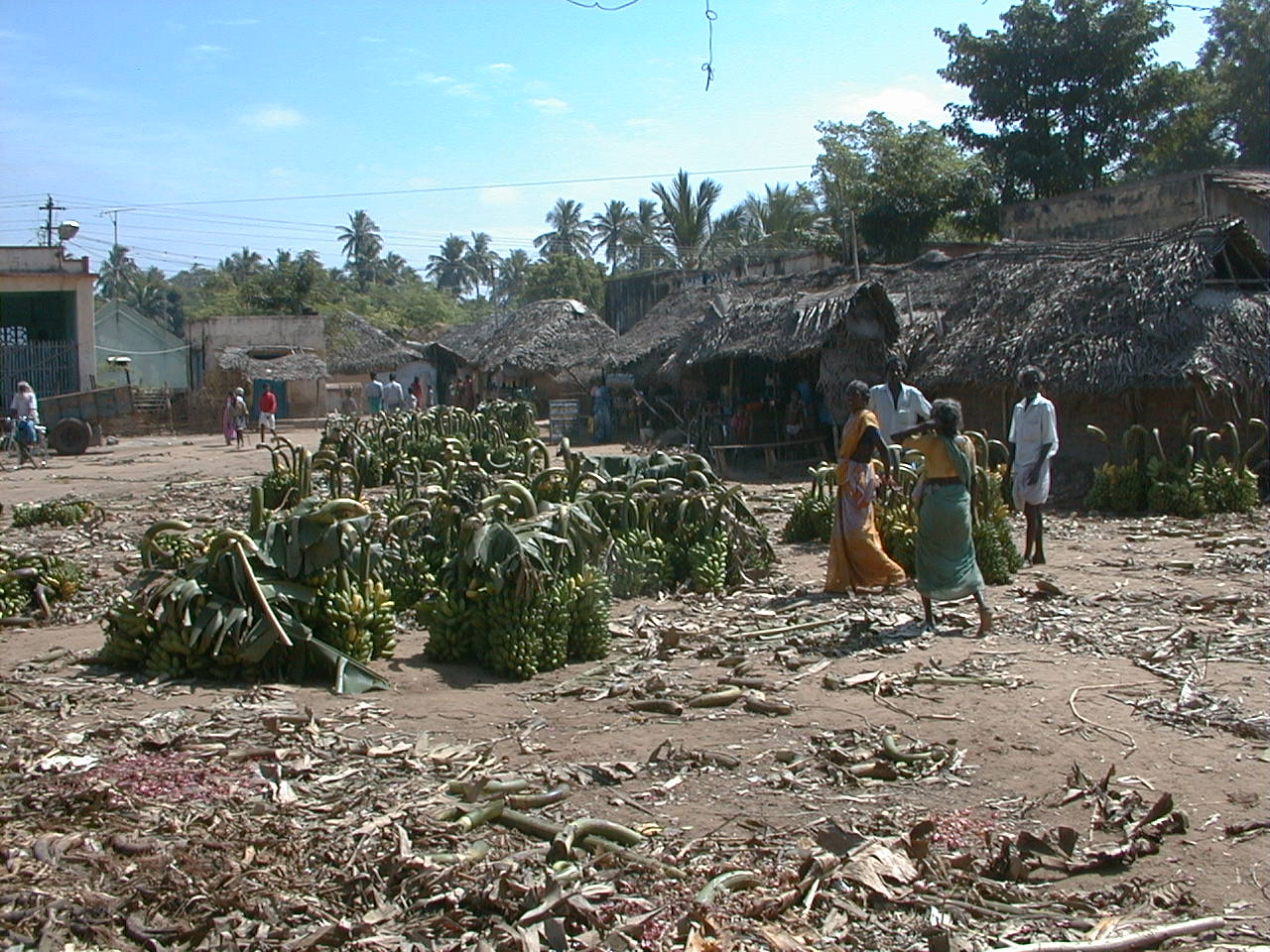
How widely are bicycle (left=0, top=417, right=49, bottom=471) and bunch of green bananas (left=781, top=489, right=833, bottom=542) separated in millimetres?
16994

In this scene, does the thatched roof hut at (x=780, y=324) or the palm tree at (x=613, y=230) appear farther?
the palm tree at (x=613, y=230)

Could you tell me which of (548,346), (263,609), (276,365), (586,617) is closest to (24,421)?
(548,346)

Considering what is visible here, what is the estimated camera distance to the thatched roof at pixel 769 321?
63.0 ft

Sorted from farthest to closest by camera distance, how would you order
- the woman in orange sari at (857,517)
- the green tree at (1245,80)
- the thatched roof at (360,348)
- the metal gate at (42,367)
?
the thatched roof at (360,348) < the metal gate at (42,367) < the green tree at (1245,80) < the woman in orange sari at (857,517)

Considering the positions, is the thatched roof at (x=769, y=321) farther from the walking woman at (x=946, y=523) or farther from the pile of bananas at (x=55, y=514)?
the walking woman at (x=946, y=523)

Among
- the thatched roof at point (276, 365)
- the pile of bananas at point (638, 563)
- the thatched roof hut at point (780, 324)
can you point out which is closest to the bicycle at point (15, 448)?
the thatched roof at point (276, 365)

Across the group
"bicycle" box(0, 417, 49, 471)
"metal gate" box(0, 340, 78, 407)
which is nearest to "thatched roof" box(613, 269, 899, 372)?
"bicycle" box(0, 417, 49, 471)

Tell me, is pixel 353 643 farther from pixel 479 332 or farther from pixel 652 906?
pixel 479 332

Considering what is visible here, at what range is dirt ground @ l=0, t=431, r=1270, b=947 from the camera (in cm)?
454

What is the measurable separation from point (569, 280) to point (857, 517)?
49737 mm

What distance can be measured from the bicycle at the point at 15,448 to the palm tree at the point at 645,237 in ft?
103

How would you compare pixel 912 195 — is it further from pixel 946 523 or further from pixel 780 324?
pixel 946 523

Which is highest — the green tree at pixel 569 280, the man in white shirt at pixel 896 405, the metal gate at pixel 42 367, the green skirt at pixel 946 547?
the green tree at pixel 569 280

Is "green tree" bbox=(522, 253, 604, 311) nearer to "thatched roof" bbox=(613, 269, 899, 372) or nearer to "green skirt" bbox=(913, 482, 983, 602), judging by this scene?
"thatched roof" bbox=(613, 269, 899, 372)
